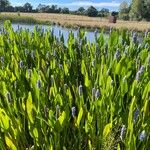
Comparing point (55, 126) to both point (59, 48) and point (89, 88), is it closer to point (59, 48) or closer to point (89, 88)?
point (89, 88)

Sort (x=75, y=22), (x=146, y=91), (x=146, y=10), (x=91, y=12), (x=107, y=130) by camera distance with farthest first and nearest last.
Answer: (x=91, y=12) < (x=146, y=10) < (x=75, y=22) < (x=146, y=91) < (x=107, y=130)

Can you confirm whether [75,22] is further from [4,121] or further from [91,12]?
[91,12]

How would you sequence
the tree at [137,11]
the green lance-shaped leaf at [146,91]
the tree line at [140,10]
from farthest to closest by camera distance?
the tree at [137,11] < the tree line at [140,10] < the green lance-shaped leaf at [146,91]

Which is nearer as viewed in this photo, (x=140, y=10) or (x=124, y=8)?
(x=140, y=10)

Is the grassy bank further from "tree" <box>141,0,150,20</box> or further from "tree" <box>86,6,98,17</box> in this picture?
"tree" <box>86,6,98,17</box>

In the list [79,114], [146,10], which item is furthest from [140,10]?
[79,114]

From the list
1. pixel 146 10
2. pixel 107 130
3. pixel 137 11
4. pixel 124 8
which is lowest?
pixel 124 8

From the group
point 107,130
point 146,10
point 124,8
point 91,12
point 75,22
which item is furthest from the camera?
point 124,8

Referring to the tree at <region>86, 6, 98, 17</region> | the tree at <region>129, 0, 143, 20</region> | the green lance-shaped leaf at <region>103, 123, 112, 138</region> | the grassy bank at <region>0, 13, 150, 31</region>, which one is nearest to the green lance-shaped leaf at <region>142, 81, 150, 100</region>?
the green lance-shaped leaf at <region>103, 123, 112, 138</region>

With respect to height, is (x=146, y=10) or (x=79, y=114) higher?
(x=79, y=114)

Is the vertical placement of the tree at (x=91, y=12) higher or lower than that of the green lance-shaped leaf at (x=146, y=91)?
lower

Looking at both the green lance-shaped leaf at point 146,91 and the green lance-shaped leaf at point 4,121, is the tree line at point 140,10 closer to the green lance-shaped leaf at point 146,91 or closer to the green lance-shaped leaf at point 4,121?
the green lance-shaped leaf at point 146,91

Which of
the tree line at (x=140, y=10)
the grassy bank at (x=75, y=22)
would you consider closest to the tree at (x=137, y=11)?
the tree line at (x=140, y=10)

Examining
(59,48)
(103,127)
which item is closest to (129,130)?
(103,127)
